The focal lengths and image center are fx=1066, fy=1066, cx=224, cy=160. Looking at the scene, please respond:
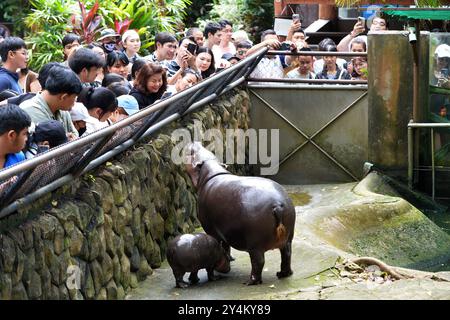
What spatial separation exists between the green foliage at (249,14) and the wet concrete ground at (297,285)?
12.4 metres

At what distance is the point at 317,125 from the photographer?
11906mm

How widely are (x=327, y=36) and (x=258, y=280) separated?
10.4 m

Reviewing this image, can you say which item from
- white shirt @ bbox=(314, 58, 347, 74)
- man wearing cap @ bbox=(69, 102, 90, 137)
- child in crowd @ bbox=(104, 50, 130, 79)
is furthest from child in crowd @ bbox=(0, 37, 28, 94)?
white shirt @ bbox=(314, 58, 347, 74)

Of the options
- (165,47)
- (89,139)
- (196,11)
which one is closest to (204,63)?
(165,47)

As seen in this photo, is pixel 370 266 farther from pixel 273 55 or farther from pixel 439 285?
pixel 273 55

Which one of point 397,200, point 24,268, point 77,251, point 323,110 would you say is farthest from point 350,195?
point 24,268

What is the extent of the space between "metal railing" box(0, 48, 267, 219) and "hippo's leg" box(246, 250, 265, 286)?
3.80 ft

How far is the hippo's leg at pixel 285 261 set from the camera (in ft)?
24.2

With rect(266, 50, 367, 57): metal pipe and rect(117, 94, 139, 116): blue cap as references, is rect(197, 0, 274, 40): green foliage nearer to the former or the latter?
rect(266, 50, 367, 57): metal pipe

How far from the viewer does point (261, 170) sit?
12.0m

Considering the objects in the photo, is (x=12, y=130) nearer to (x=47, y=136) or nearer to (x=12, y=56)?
(x=47, y=136)

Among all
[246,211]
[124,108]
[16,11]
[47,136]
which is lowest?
[246,211]

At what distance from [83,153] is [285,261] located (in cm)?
178

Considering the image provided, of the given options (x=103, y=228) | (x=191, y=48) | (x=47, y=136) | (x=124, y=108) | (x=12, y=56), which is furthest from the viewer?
(x=191, y=48)
